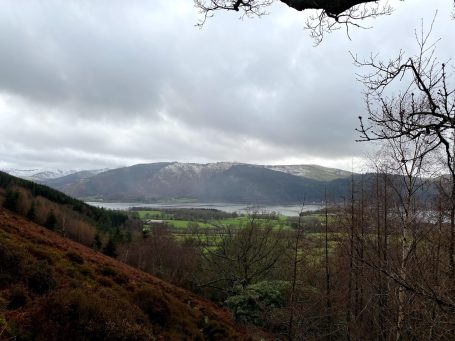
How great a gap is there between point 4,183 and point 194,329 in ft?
243

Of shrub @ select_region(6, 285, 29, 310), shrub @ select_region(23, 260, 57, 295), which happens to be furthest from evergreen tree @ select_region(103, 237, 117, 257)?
shrub @ select_region(6, 285, 29, 310)

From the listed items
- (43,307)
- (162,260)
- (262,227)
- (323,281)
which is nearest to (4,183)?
(162,260)

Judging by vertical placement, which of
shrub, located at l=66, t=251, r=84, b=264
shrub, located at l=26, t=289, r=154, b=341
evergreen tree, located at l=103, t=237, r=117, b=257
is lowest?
evergreen tree, located at l=103, t=237, r=117, b=257

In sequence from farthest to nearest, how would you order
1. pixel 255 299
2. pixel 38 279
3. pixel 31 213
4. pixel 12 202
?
1. pixel 31 213
2. pixel 12 202
3. pixel 255 299
4. pixel 38 279

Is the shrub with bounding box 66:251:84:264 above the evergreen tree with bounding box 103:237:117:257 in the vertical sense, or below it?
above

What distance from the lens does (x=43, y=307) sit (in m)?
7.27

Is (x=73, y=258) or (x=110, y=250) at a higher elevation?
(x=73, y=258)

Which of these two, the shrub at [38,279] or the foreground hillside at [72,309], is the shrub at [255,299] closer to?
the foreground hillside at [72,309]

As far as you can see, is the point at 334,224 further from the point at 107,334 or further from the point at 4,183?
the point at 4,183

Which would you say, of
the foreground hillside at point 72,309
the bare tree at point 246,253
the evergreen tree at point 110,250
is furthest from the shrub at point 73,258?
the evergreen tree at point 110,250

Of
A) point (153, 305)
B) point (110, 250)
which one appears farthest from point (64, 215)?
point (153, 305)

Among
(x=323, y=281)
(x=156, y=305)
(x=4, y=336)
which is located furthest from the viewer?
(x=323, y=281)

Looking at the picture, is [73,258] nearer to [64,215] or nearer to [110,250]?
[110,250]

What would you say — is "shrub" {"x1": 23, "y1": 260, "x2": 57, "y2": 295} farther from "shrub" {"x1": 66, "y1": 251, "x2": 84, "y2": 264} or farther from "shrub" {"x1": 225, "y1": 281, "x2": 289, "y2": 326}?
"shrub" {"x1": 225, "y1": 281, "x2": 289, "y2": 326}
